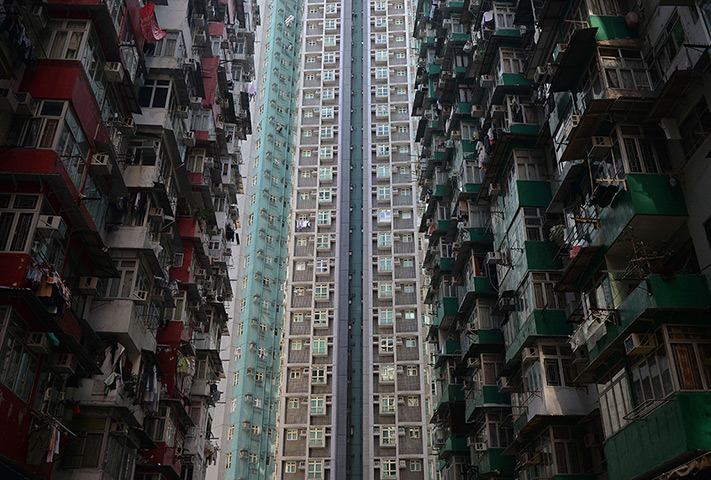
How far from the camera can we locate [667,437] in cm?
1648

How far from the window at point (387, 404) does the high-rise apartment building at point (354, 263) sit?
0.10m

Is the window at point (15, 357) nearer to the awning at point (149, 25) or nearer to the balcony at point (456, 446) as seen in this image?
the awning at point (149, 25)

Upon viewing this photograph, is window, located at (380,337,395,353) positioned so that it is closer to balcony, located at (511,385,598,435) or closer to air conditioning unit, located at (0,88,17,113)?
balcony, located at (511,385,598,435)

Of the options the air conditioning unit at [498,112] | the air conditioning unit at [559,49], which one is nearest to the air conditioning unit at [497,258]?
the air conditioning unit at [498,112]

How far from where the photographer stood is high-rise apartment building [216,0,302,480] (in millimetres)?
58719

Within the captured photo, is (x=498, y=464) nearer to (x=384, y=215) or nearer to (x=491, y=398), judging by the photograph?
(x=491, y=398)

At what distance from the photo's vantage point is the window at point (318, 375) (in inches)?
2445

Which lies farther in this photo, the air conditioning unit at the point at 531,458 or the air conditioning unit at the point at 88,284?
the air conditioning unit at the point at 531,458

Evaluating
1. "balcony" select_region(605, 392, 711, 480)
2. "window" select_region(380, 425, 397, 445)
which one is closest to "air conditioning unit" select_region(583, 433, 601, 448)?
"balcony" select_region(605, 392, 711, 480)

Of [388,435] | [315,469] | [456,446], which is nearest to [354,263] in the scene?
[388,435]

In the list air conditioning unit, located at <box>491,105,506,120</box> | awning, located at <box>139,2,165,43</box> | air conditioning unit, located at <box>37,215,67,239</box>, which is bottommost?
air conditioning unit, located at <box>37,215,67,239</box>

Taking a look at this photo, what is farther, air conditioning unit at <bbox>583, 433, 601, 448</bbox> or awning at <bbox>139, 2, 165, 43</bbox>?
awning at <bbox>139, 2, 165, 43</bbox>

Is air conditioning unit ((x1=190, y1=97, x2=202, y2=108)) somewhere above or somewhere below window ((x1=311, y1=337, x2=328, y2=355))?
above

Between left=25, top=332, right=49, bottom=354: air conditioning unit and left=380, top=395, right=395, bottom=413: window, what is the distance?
44565 mm
